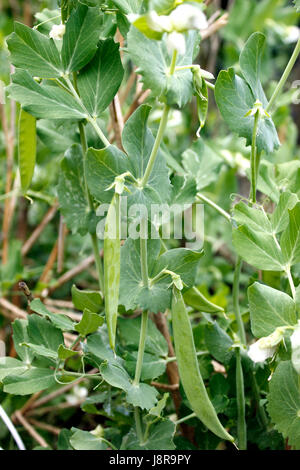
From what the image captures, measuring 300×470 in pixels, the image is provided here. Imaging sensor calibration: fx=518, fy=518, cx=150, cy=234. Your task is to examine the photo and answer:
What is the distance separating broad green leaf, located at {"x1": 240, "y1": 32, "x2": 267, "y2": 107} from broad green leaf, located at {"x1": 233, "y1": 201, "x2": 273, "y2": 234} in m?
0.10

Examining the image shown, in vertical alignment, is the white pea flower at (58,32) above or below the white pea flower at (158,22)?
above

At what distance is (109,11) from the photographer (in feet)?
1.49

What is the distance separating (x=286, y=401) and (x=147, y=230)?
0.19 m

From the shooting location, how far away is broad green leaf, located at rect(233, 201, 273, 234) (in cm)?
45

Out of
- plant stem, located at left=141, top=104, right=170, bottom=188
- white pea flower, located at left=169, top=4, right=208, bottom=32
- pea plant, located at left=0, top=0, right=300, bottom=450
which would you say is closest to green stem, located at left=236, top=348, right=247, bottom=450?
pea plant, located at left=0, top=0, right=300, bottom=450

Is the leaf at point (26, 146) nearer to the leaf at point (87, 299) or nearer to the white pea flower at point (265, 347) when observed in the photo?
the leaf at point (87, 299)

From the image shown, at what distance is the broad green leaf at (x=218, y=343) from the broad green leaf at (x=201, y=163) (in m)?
0.17

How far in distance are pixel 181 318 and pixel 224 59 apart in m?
1.19

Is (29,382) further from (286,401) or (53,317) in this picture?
(286,401)

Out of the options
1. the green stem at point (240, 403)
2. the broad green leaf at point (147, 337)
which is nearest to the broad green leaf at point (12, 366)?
the broad green leaf at point (147, 337)

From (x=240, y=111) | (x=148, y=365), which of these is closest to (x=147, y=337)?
(x=148, y=365)

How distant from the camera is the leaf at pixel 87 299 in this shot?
19.1 inches

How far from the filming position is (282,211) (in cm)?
47

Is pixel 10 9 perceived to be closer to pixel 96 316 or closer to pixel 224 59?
pixel 224 59
